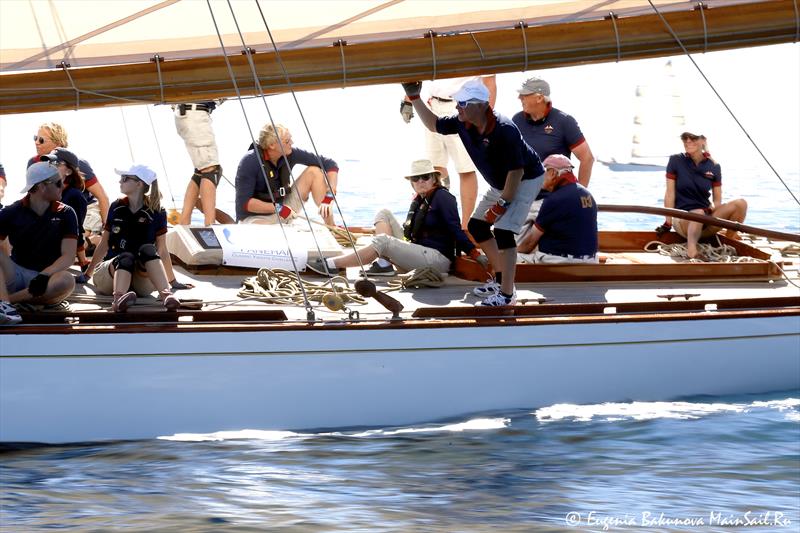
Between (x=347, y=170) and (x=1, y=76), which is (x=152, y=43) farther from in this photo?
(x=347, y=170)

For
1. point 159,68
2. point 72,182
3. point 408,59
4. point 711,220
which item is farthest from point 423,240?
point 72,182

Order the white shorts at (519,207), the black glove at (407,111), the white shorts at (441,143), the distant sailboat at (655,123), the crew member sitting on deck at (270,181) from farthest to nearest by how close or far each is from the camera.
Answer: the distant sailboat at (655,123)
the white shorts at (441,143)
the crew member sitting on deck at (270,181)
the black glove at (407,111)
the white shorts at (519,207)

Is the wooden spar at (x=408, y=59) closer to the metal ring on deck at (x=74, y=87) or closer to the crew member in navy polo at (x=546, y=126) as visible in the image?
the metal ring on deck at (x=74, y=87)

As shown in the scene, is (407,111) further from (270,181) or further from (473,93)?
(270,181)

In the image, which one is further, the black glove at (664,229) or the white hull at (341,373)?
the black glove at (664,229)

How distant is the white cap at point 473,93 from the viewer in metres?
6.74

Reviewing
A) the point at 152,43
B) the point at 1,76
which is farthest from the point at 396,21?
the point at 1,76

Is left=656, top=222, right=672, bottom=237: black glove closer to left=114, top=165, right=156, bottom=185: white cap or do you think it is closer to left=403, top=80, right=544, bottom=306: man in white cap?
left=403, top=80, right=544, bottom=306: man in white cap

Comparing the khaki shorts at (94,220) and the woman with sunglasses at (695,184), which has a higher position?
the khaki shorts at (94,220)

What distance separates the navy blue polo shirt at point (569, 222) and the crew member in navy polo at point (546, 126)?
605mm

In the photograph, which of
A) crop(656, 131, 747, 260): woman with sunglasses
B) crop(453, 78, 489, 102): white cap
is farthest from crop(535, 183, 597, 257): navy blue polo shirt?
crop(656, 131, 747, 260): woman with sunglasses

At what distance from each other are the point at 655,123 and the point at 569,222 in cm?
2204

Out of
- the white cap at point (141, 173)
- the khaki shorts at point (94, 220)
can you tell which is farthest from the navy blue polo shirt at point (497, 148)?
the khaki shorts at point (94, 220)

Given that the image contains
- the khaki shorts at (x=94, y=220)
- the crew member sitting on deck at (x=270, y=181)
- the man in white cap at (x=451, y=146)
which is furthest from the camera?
the man in white cap at (x=451, y=146)
